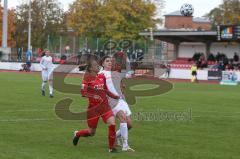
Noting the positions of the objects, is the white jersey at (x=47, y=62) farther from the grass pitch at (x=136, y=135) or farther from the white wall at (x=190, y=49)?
the white wall at (x=190, y=49)

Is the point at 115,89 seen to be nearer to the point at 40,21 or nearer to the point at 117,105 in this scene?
the point at 117,105

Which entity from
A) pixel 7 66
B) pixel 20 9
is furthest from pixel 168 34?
pixel 20 9

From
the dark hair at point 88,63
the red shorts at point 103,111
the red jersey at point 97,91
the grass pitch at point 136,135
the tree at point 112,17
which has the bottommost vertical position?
the grass pitch at point 136,135

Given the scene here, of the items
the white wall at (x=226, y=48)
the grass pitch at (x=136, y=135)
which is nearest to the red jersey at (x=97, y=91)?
the grass pitch at (x=136, y=135)

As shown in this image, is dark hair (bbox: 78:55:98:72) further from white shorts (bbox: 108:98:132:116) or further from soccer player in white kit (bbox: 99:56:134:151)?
white shorts (bbox: 108:98:132:116)

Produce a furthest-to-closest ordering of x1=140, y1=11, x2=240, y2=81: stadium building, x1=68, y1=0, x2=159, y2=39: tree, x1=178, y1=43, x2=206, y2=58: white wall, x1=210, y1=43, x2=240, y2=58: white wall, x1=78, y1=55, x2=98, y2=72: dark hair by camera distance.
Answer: x1=68, y1=0, x2=159, y2=39: tree → x1=178, y1=43, x2=206, y2=58: white wall → x1=210, y1=43, x2=240, y2=58: white wall → x1=140, y1=11, x2=240, y2=81: stadium building → x1=78, y1=55, x2=98, y2=72: dark hair

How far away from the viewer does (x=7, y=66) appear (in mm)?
61562

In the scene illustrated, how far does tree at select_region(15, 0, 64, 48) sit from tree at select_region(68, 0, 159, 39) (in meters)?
11.9

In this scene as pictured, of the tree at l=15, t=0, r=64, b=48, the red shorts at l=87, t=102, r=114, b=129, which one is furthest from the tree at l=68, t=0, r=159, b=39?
the red shorts at l=87, t=102, r=114, b=129

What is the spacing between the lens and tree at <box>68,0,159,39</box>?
80938 millimetres

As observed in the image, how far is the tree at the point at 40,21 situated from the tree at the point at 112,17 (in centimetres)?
1191

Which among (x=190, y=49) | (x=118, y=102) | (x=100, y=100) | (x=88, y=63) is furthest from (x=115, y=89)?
(x=190, y=49)

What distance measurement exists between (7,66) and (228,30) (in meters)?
23.3

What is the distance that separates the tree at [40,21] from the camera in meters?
95.1
